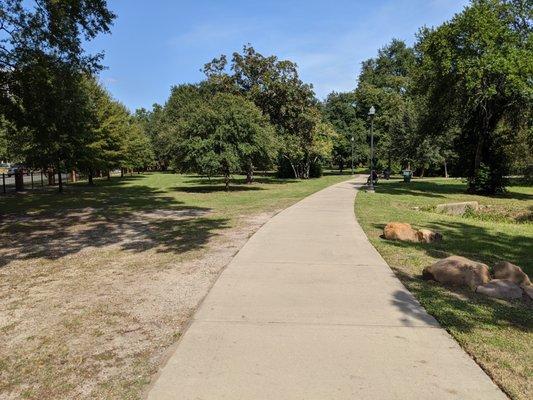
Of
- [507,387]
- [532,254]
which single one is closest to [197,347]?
[507,387]

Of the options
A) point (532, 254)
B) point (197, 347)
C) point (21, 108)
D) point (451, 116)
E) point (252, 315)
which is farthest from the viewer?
point (451, 116)

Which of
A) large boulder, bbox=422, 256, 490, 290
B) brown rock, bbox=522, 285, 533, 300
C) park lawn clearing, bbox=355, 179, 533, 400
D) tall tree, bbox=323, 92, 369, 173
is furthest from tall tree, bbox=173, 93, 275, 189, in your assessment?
tall tree, bbox=323, 92, 369, 173

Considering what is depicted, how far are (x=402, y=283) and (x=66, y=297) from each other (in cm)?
447

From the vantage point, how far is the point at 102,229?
456 inches

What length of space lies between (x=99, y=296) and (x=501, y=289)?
521 cm

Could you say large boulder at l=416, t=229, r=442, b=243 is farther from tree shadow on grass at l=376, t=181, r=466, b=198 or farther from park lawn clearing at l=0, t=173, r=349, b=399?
tree shadow on grass at l=376, t=181, r=466, b=198

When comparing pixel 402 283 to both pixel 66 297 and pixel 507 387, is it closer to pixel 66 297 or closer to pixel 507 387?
pixel 507 387

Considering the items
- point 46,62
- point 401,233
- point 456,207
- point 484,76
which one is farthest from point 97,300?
point 484,76

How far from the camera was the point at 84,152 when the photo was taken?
2642cm

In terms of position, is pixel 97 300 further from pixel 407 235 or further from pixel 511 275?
pixel 407 235

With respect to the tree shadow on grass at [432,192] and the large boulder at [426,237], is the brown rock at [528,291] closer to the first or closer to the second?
the large boulder at [426,237]

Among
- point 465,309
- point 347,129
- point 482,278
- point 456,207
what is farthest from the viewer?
point 347,129

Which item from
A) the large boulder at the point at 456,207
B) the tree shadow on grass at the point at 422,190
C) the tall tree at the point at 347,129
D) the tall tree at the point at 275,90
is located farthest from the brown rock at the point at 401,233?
the tall tree at the point at 347,129

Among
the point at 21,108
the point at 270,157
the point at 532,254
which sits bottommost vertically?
→ the point at 532,254
